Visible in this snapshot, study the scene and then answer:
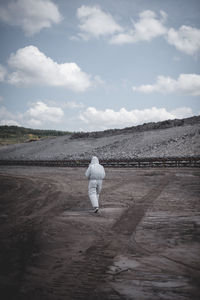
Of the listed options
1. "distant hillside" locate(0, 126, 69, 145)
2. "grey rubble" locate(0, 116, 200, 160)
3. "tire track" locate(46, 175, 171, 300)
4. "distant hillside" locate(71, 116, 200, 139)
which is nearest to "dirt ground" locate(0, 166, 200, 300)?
"tire track" locate(46, 175, 171, 300)

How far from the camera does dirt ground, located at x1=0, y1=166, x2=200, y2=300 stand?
2.94m

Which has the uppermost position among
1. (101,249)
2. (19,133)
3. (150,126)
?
(19,133)

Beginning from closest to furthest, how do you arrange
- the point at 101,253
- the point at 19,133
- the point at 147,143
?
the point at 101,253, the point at 147,143, the point at 19,133

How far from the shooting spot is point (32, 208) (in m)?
7.55

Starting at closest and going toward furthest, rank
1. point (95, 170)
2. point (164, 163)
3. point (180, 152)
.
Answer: point (95, 170) < point (164, 163) < point (180, 152)

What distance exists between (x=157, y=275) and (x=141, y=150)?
30753 millimetres

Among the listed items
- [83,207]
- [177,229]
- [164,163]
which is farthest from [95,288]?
[164,163]

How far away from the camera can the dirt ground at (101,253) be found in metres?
2.94

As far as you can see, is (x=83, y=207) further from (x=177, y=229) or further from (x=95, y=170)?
(x=177, y=229)

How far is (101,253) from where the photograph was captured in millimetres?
3982

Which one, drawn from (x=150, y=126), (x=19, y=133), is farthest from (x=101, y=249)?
(x=19, y=133)

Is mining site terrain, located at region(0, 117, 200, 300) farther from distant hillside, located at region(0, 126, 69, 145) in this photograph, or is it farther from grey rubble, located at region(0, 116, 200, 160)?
distant hillside, located at region(0, 126, 69, 145)

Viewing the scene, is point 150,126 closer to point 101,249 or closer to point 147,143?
point 147,143

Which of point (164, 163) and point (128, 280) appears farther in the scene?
point (164, 163)
